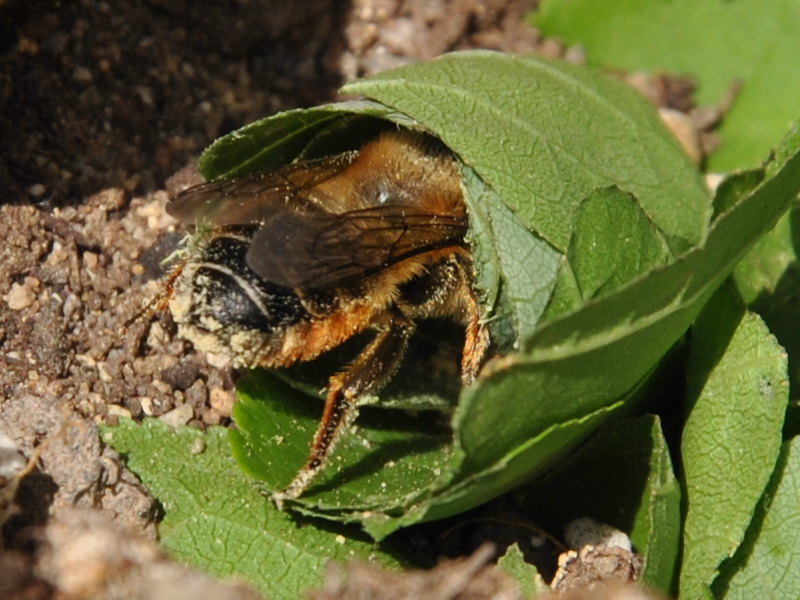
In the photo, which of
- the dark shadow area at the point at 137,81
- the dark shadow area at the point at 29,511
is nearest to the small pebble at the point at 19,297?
the dark shadow area at the point at 137,81

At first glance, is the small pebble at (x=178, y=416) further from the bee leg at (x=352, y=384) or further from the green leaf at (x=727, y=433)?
the green leaf at (x=727, y=433)

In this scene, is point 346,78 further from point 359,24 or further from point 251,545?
point 251,545

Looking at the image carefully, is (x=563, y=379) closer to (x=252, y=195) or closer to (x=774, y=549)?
(x=774, y=549)

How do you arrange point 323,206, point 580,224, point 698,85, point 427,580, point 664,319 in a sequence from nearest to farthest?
point 427,580 < point 664,319 < point 580,224 < point 323,206 < point 698,85

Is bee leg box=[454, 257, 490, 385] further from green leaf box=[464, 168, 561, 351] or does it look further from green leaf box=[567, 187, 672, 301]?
green leaf box=[567, 187, 672, 301]

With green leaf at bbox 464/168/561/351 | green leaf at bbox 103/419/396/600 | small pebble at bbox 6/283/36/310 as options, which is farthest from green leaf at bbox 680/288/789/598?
small pebble at bbox 6/283/36/310

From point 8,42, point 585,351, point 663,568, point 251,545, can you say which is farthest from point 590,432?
point 8,42

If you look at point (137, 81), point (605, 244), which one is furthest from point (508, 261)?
point (137, 81)
